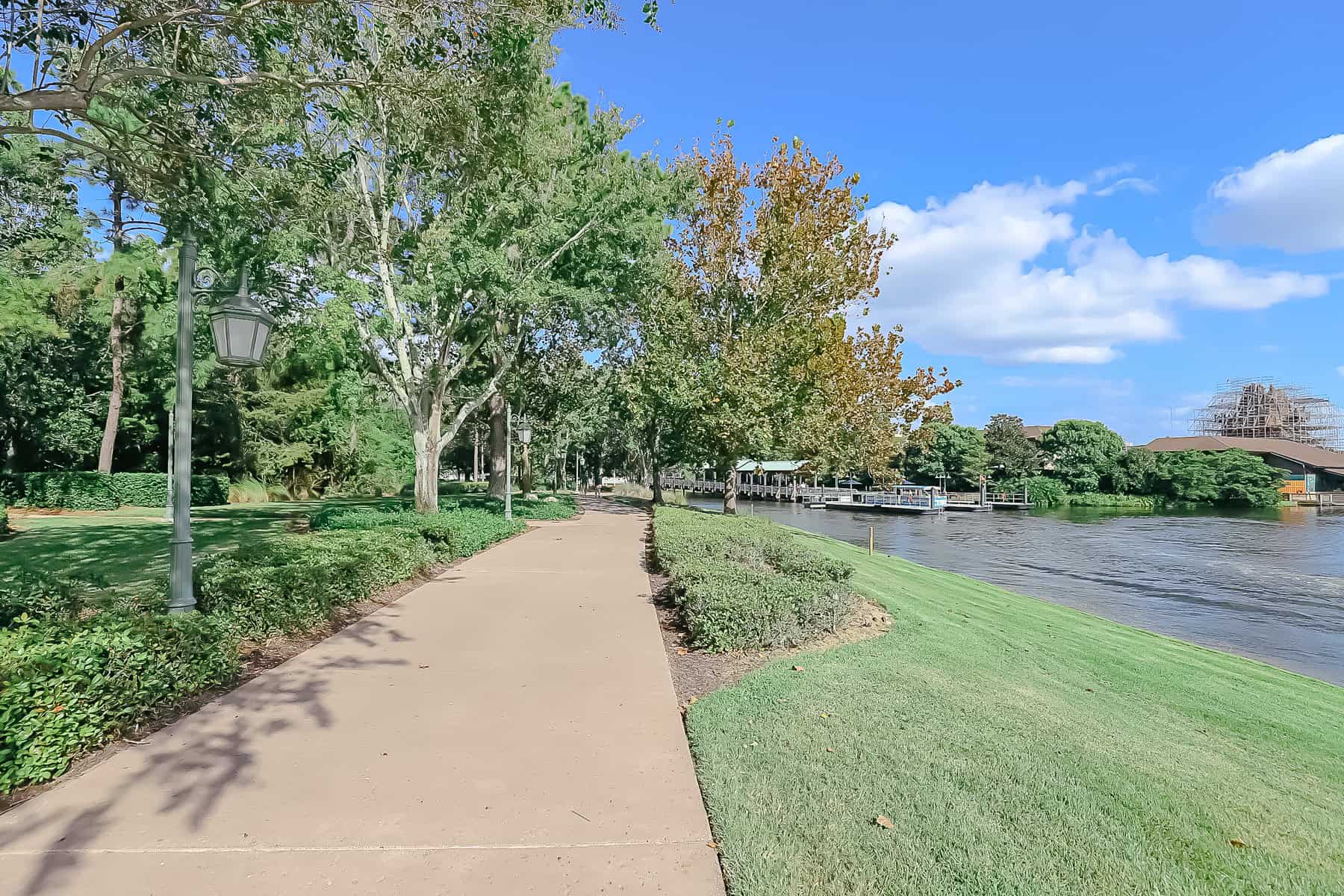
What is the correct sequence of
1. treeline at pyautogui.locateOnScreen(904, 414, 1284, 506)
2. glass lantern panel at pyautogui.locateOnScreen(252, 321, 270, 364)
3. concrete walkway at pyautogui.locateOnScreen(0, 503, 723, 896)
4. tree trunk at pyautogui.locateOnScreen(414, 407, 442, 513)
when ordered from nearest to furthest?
concrete walkway at pyautogui.locateOnScreen(0, 503, 723, 896), glass lantern panel at pyautogui.locateOnScreen(252, 321, 270, 364), tree trunk at pyautogui.locateOnScreen(414, 407, 442, 513), treeline at pyautogui.locateOnScreen(904, 414, 1284, 506)

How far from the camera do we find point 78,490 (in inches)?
877

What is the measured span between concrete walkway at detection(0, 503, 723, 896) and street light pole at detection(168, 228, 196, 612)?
102 centimetres

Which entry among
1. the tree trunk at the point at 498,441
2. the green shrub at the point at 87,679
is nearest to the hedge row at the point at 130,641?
the green shrub at the point at 87,679

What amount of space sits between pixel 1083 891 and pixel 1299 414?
473ft

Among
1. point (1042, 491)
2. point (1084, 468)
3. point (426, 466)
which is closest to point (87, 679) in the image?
point (426, 466)

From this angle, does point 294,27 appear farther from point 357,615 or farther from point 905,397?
point 905,397

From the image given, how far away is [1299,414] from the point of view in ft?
362

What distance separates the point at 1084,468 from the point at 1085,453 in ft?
5.16

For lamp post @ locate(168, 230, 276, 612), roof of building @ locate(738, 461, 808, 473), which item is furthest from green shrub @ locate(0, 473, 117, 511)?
lamp post @ locate(168, 230, 276, 612)

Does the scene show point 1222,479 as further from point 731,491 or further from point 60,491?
point 60,491

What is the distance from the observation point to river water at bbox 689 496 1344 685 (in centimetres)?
1343

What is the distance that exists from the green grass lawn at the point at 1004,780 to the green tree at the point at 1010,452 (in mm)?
72320

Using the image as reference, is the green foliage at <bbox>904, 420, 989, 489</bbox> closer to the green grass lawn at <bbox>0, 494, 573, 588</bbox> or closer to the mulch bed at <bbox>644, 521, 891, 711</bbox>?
the green grass lawn at <bbox>0, 494, 573, 588</bbox>

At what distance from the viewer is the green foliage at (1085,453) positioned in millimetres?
71688
